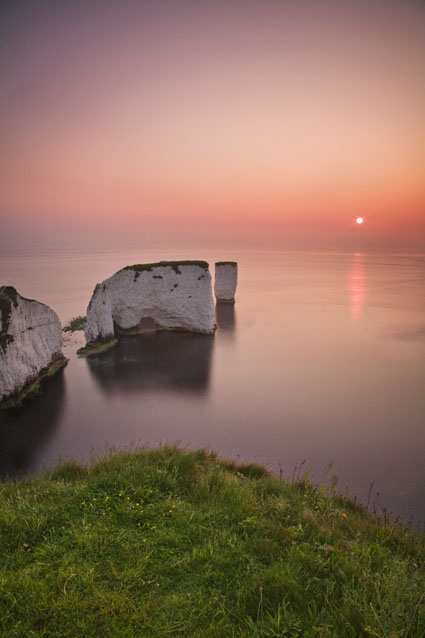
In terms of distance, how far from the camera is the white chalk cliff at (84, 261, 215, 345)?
72.4 ft

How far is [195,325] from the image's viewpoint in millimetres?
23188

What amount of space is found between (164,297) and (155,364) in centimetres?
642

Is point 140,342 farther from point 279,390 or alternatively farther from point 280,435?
point 280,435

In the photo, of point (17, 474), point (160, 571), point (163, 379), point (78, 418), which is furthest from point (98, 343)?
point (160, 571)

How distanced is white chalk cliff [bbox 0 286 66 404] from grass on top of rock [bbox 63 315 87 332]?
829 centimetres

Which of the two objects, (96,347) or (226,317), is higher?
(226,317)

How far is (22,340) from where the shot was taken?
43.0ft

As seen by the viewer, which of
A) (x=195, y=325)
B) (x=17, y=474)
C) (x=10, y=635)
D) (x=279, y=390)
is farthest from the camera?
(x=195, y=325)

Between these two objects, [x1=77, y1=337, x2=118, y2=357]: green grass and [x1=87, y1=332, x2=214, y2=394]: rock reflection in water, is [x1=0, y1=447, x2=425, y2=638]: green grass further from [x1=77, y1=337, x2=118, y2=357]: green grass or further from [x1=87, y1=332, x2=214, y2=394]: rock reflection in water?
[x1=77, y1=337, x2=118, y2=357]: green grass

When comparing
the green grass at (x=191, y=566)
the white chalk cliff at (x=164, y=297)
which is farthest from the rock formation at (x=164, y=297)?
the green grass at (x=191, y=566)

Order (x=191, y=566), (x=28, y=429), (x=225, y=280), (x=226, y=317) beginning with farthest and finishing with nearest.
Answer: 1. (x=225, y=280)
2. (x=226, y=317)
3. (x=28, y=429)
4. (x=191, y=566)

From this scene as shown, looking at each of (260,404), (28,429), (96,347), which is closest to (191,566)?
(28,429)

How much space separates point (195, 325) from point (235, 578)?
1947 centimetres

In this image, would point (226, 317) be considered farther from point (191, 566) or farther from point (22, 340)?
point (191, 566)
